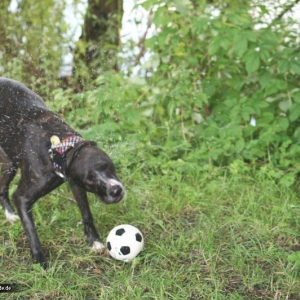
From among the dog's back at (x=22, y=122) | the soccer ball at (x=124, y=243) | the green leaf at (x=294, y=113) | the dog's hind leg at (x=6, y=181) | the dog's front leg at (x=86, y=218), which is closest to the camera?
the soccer ball at (x=124, y=243)

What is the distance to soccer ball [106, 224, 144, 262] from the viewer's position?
3.69 meters

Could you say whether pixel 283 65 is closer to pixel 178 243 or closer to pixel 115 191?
pixel 178 243

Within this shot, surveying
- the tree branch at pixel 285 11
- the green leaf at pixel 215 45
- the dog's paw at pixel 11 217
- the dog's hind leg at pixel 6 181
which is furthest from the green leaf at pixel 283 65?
the dog's paw at pixel 11 217

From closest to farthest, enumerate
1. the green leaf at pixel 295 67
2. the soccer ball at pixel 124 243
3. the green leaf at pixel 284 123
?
the soccer ball at pixel 124 243 → the green leaf at pixel 295 67 → the green leaf at pixel 284 123

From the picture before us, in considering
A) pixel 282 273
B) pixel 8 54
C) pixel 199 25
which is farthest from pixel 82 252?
pixel 8 54

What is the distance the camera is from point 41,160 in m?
3.76

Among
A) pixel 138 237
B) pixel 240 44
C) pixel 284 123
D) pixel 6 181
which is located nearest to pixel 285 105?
pixel 284 123

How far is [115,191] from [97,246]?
687mm

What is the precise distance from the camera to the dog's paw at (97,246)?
12.9 feet

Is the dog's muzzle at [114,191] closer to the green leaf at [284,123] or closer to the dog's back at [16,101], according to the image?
the dog's back at [16,101]

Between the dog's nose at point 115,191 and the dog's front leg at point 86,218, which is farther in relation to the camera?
the dog's front leg at point 86,218

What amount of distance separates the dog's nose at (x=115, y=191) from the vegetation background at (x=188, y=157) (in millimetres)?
526

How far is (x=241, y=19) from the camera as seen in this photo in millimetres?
5145

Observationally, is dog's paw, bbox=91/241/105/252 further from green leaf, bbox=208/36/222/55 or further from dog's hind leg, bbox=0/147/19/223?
green leaf, bbox=208/36/222/55
